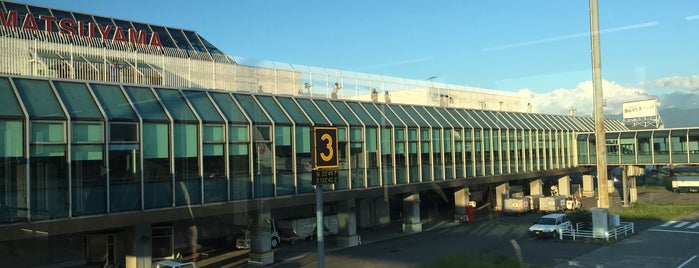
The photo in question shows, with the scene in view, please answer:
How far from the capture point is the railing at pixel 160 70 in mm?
17875

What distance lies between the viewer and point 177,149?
16688 mm

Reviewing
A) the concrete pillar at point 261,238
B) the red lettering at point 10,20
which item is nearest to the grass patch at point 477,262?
the concrete pillar at point 261,238

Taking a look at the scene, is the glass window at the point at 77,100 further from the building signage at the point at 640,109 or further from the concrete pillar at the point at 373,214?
the building signage at the point at 640,109

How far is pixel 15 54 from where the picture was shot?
17766mm

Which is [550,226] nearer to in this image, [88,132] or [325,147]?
[325,147]

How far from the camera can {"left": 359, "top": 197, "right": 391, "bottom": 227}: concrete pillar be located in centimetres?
2850

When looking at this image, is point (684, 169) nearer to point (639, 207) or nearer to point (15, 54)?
point (639, 207)

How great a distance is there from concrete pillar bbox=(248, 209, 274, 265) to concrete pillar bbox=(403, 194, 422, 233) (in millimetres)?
8907

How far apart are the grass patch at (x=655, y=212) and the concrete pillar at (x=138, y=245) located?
997 inches

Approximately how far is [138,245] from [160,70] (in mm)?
7545

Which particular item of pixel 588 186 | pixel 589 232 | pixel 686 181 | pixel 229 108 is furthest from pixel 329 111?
pixel 686 181

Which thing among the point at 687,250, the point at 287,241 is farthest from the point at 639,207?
the point at 287,241

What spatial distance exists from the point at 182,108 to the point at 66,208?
4.72 m

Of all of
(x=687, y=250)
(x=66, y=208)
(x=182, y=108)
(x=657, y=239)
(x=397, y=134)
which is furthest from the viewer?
(x=397, y=134)
